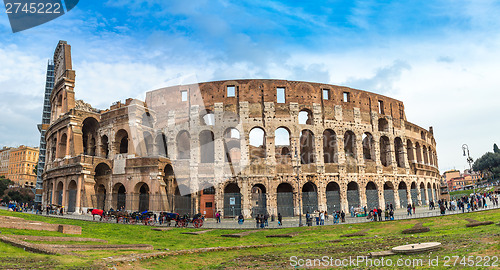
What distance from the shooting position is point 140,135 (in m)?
35.6

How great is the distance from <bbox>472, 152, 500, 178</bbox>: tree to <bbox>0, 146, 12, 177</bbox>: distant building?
411ft

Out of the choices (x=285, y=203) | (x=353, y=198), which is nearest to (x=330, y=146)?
(x=353, y=198)

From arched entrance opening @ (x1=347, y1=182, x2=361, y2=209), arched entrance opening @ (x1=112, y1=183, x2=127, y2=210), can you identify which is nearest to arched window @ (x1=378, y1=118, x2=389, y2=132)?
arched entrance opening @ (x1=347, y1=182, x2=361, y2=209)

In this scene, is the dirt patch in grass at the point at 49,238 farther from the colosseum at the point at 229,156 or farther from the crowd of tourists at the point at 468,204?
the crowd of tourists at the point at 468,204

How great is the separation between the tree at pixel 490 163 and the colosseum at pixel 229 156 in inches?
2211

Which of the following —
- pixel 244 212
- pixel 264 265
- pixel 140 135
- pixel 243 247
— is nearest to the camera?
pixel 264 265

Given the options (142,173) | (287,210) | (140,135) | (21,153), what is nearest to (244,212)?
(287,210)

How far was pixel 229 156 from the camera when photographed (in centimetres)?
3853

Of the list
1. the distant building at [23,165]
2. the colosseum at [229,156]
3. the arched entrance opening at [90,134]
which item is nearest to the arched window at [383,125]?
the colosseum at [229,156]

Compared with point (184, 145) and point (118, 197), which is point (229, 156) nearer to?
point (184, 145)

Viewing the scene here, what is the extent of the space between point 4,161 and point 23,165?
11.3 meters

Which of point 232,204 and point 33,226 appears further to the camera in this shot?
point 232,204

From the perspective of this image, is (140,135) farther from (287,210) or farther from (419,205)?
(419,205)

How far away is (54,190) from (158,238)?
2336cm
